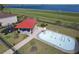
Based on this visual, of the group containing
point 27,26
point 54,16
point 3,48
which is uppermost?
point 54,16

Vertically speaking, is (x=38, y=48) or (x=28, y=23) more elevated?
(x=28, y=23)

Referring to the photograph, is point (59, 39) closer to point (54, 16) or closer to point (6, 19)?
point (54, 16)

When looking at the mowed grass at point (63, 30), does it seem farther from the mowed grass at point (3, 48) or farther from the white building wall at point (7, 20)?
the mowed grass at point (3, 48)

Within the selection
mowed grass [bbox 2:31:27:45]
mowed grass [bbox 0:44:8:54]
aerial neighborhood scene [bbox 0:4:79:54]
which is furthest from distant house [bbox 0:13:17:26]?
mowed grass [bbox 0:44:8:54]

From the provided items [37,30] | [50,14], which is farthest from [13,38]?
[50,14]
